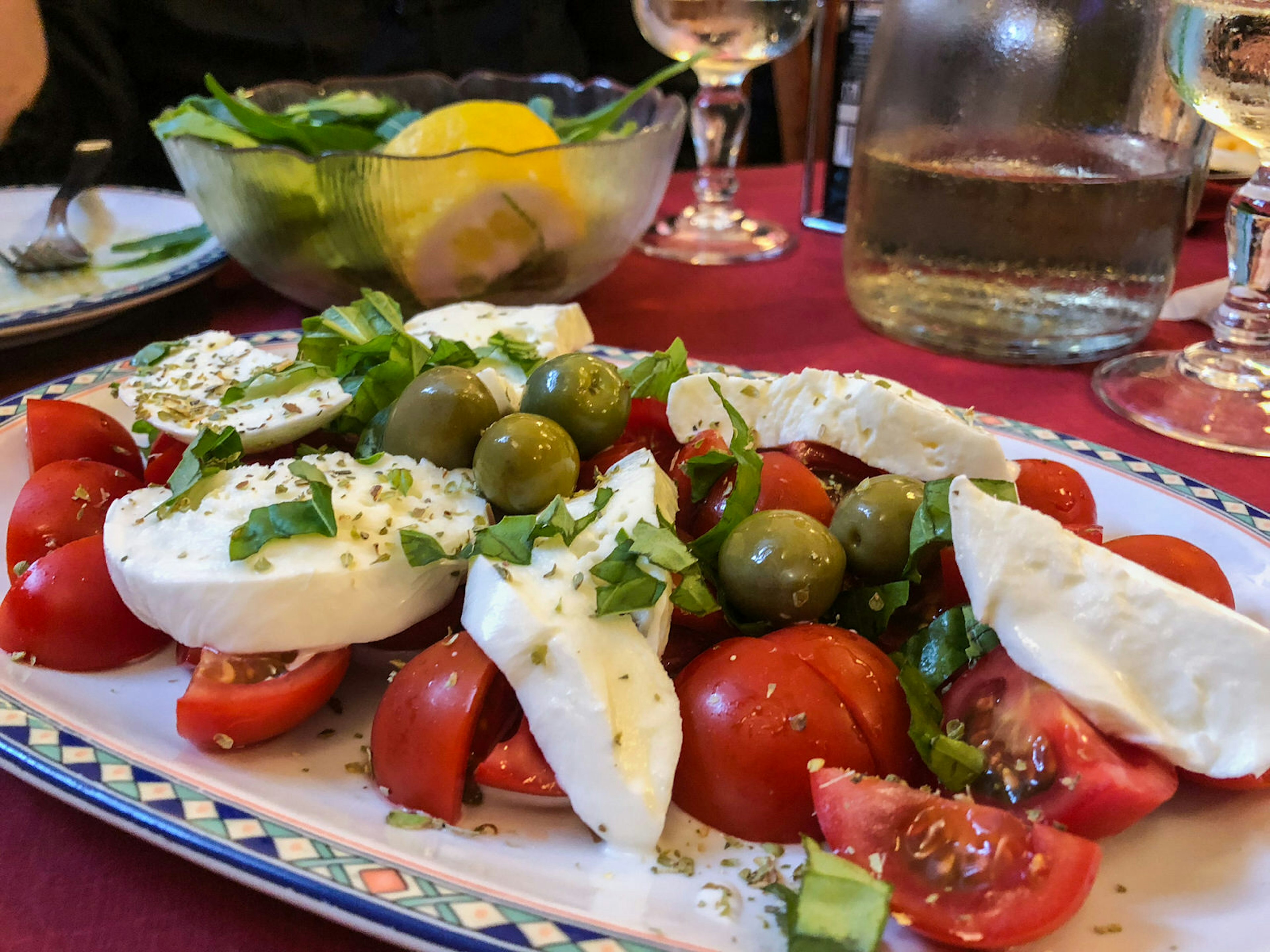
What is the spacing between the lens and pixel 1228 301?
143 cm

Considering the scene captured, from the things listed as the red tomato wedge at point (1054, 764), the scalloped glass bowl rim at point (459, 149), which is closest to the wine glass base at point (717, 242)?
the scalloped glass bowl rim at point (459, 149)

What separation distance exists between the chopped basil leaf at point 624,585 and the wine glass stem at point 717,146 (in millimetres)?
1626

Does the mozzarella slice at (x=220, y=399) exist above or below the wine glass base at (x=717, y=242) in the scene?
above

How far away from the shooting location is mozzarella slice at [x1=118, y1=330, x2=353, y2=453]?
0.96m

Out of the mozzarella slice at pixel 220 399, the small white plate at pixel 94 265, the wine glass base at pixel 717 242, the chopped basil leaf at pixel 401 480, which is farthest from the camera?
the wine glass base at pixel 717 242

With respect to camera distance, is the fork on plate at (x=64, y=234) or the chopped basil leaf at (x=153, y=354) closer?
the chopped basil leaf at (x=153, y=354)

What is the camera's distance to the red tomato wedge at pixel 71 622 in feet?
2.60

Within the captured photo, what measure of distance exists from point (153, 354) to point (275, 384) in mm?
228

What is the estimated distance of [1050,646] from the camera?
0.66 m

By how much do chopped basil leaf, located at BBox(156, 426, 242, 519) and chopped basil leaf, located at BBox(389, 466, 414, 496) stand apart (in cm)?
16

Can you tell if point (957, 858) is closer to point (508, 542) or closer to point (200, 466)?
point (508, 542)

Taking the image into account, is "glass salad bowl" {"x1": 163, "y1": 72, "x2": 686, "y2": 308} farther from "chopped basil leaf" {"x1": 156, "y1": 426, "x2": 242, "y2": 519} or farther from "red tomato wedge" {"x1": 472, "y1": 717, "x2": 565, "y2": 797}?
"red tomato wedge" {"x1": 472, "y1": 717, "x2": 565, "y2": 797}

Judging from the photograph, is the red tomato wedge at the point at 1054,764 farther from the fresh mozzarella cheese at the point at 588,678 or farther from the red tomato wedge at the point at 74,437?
the red tomato wedge at the point at 74,437

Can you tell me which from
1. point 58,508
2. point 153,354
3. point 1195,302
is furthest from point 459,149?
point 1195,302
